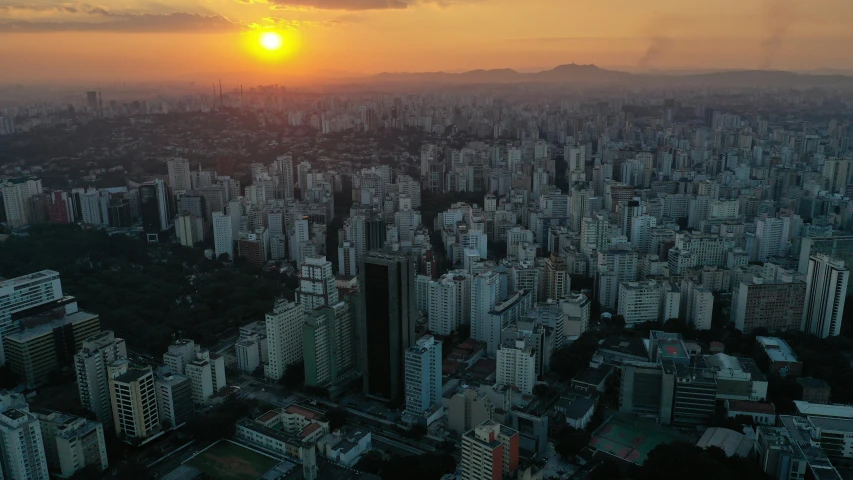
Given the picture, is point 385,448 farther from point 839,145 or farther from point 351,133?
point 839,145

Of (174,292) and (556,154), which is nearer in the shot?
(174,292)

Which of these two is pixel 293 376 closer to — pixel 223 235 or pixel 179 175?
pixel 223 235

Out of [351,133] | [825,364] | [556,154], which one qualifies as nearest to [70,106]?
[351,133]

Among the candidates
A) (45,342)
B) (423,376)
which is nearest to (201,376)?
(45,342)

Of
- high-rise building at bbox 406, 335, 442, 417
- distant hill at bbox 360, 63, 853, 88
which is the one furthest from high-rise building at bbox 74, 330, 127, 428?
distant hill at bbox 360, 63, 853, 88

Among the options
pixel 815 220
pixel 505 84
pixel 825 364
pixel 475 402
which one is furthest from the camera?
pixel 505 84
